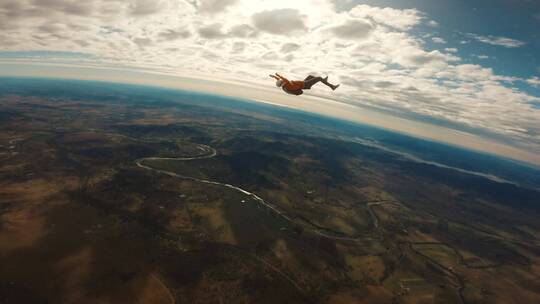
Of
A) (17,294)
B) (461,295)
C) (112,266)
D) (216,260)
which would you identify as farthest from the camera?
(461,295)

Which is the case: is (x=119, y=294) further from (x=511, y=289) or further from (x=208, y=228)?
(x=511, y=289)

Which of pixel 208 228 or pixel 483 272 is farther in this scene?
pixel 483 272

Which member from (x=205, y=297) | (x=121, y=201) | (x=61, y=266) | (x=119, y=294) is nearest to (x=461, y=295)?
(x=205, y=297)

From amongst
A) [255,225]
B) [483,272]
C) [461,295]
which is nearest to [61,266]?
[255,225]

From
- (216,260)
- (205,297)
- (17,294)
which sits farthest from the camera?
(216,260)

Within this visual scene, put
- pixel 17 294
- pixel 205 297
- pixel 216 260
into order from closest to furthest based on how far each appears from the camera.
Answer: pixel 17 294
pixel 205 297
pixel 216 260

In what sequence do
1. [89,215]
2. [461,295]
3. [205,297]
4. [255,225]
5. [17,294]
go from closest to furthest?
[17,294], [205,297], [461,295], [89,215], [255,225]

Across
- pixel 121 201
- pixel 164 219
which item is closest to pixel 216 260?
pixel 164 219

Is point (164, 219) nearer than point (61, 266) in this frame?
No

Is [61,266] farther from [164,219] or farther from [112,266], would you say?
[164,219]
